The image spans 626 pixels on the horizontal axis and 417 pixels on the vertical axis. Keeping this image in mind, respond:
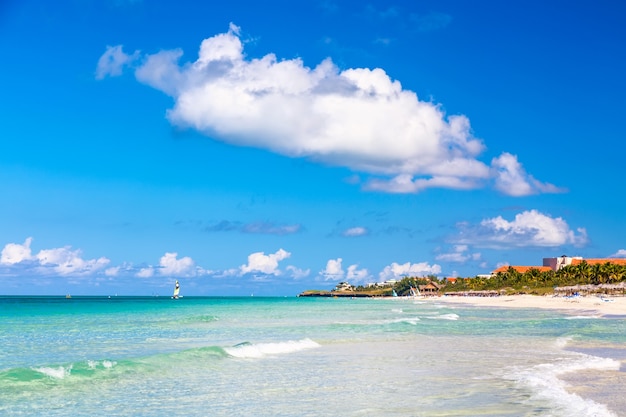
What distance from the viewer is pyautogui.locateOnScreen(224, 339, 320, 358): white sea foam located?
26.0 metres

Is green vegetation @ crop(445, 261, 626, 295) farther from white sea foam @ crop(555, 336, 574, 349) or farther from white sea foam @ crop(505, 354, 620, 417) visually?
white sea foam @ crop(505, 354, 620, 417)

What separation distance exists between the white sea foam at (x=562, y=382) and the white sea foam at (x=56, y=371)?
1396 centimetres

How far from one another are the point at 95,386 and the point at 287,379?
5663mm

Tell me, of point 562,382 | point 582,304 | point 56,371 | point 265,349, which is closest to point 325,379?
point 562,382

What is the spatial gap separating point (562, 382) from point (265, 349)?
46.2 ft

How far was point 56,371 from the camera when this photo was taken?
20.1 meters

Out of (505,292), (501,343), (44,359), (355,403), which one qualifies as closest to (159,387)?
(355,403)

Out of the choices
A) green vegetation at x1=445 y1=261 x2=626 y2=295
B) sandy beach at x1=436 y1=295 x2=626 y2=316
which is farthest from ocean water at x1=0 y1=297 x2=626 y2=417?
green vegetation at x1=445 y1=261 x2=626 y2=295

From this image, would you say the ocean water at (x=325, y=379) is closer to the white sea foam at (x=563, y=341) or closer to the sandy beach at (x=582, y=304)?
the white sea foam at (x=563, y=341)

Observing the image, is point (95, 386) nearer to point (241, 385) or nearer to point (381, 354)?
point (241, 385)

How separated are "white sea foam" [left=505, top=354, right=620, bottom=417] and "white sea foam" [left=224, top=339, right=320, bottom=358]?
1082cm

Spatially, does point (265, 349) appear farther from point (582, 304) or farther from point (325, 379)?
point (582, 304)

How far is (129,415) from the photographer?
14008 millimetres

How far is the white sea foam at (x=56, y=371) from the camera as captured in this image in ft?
64.5
